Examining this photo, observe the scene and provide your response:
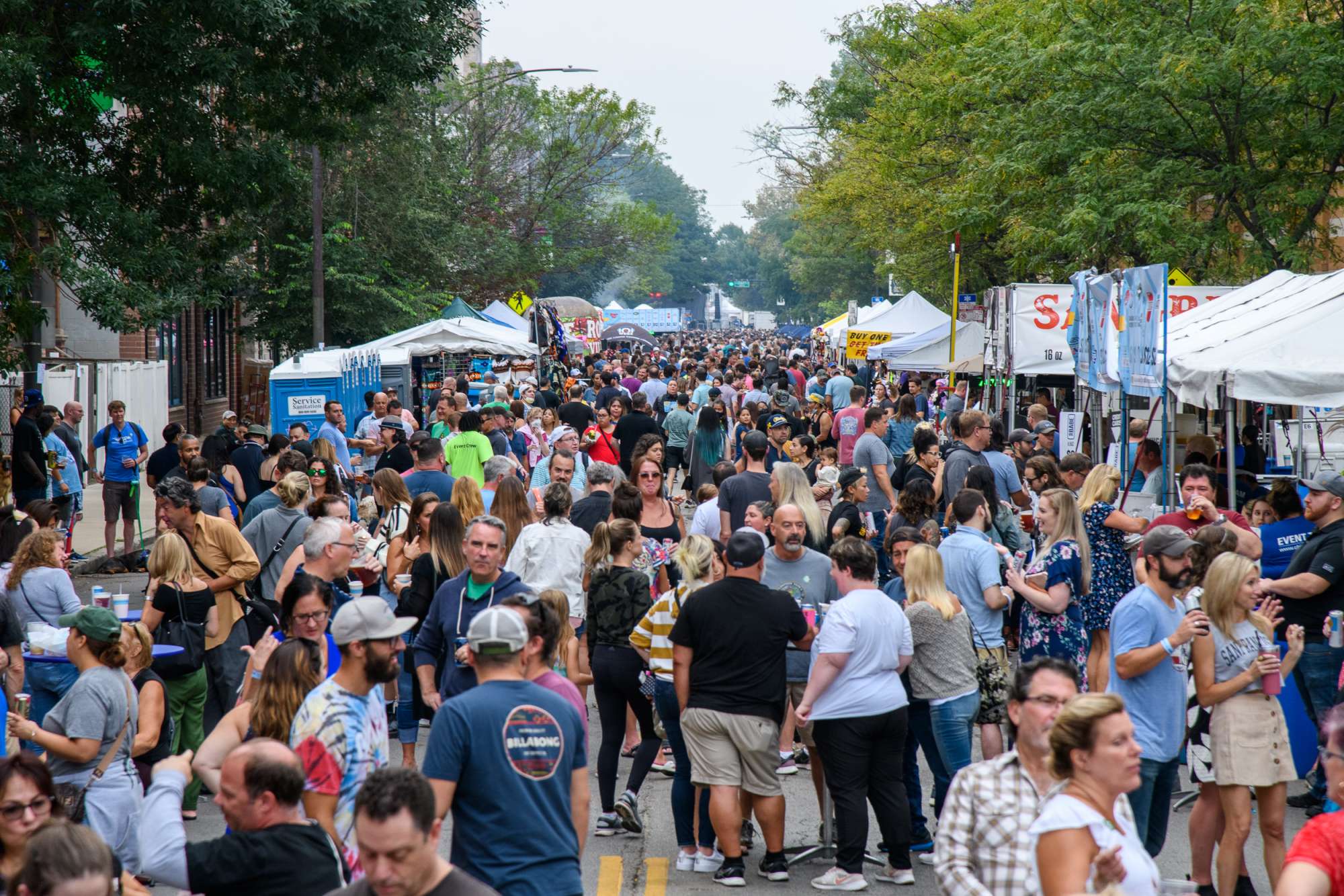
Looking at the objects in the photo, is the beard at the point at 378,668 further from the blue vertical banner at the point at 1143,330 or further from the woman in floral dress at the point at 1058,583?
the blue vertical banner at the point at 1143,330

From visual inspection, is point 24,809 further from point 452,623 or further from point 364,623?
point 452,623

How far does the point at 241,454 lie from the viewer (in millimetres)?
13891

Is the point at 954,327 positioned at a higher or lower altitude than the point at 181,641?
higher

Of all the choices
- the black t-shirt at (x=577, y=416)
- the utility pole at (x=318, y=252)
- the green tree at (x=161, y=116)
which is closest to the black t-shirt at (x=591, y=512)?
the green tree at (x=161, y=116)

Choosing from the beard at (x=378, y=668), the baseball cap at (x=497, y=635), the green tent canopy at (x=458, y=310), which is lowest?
the beard at (x=378, y=668)

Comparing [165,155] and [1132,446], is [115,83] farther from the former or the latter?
[1132,446]

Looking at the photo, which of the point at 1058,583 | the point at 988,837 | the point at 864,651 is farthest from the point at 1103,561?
the point at 988,837

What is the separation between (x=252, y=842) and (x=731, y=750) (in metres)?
3.13

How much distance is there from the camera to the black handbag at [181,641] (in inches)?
288

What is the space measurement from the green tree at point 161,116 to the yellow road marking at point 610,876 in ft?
29.8

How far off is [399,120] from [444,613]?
89.2 feet

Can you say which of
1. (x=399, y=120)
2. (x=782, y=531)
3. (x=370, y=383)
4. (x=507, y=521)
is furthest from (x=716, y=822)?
(x=399, y=120)

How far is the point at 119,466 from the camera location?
16.8 m

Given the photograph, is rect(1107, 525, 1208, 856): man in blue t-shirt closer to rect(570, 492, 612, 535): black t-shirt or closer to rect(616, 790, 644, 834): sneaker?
→ rect(616, 790, 644, 834): sneaker
